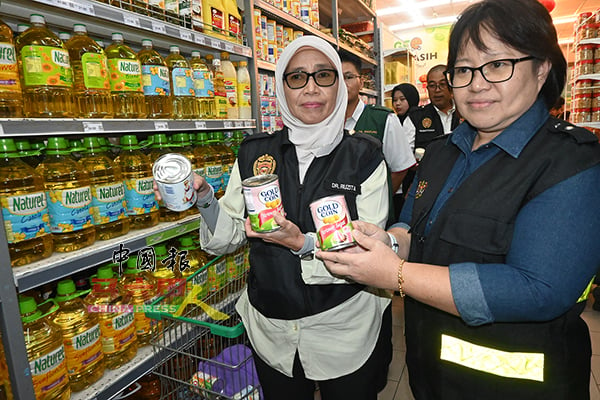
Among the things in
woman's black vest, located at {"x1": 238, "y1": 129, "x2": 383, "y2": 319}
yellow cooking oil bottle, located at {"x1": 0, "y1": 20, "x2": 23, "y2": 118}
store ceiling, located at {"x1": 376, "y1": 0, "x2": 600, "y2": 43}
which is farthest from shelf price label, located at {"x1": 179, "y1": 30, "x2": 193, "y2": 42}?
store ceiling, located at {"x1": 376, "y1": 0, "x2": 600, "y2": 43}

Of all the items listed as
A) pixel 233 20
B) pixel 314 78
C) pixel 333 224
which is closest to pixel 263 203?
pixel 333 224

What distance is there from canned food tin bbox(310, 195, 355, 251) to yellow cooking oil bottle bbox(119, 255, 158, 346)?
1151mm

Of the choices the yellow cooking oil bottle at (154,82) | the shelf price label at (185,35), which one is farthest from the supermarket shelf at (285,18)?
the yellow cooking oil bottle at (154,82)

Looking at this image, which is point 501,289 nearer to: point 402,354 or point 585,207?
point 585,207

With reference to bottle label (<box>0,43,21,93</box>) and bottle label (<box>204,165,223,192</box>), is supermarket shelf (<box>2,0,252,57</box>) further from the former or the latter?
bottle label (<box>204,165,223,192</box>)

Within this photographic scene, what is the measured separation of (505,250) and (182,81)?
172cm

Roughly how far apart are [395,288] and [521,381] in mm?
419

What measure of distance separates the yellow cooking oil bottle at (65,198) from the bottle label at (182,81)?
2.12 ft

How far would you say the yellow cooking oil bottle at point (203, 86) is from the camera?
2.16 metres

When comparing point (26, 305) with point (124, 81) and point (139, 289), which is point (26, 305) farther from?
point (124, 81)

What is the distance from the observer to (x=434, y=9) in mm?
10797

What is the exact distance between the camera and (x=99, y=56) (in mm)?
1623

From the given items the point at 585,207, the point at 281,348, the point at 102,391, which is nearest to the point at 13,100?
the point at 102,391

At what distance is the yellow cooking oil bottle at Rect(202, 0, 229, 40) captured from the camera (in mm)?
2238
